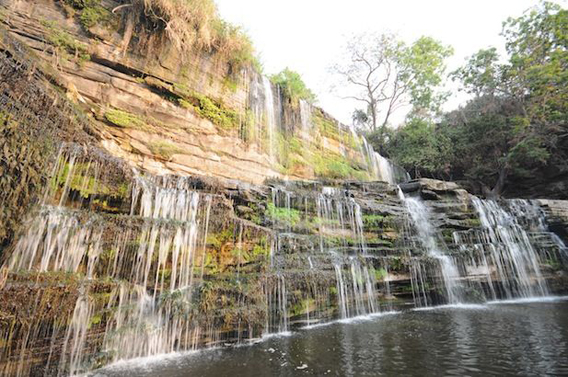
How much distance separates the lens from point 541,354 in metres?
4.03

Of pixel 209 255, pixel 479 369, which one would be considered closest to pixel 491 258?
pixel 479 369

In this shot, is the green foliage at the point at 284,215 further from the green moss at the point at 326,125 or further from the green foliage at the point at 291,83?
the green moss at the point at 326,125

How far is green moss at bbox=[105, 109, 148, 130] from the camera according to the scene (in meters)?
9.22

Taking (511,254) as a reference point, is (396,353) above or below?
below

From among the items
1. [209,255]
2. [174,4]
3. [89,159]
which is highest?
[174,4]

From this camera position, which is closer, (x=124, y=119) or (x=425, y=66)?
(x=124, y=119)

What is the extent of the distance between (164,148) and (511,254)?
1398 cm

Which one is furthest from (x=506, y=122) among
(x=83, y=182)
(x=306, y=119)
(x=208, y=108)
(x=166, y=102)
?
(x=83, y=182)

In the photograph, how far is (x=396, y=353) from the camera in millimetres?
4367

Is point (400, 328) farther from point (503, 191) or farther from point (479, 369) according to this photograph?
point (503, 191)

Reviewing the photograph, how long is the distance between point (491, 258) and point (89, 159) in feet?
43.3

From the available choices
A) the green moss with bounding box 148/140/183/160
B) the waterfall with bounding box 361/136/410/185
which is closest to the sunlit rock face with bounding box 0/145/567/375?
the green moss with bounding box 148/140/183/160

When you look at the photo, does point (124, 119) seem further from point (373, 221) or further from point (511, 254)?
point (511, 254)

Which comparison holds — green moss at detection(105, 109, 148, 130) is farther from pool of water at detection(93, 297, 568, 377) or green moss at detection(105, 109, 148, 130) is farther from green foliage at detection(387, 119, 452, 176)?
green foliage at detection(387, 119, 452, 176)
